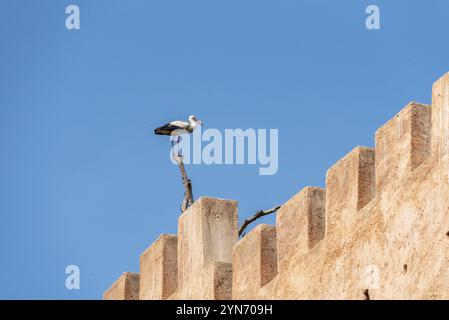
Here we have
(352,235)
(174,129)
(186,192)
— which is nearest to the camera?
(352,235)

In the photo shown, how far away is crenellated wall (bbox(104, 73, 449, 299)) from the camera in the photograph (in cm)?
1429

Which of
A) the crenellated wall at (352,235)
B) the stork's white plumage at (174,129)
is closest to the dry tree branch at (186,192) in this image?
the crenellated wall at (352,235)

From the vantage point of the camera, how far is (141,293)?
60.1 ft

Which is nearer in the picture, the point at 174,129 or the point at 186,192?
the point at 186,192

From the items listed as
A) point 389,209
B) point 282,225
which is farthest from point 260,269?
point 389,209

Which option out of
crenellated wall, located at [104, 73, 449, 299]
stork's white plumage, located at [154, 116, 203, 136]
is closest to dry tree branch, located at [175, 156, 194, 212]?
crenellated wall, located at [104, 73, 449, 299]

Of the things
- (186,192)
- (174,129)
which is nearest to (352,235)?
(186,192)

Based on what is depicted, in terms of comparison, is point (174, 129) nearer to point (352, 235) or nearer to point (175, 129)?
point (175, 129)

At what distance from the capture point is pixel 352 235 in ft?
49.9

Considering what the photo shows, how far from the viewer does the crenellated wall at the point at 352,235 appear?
14.3 m

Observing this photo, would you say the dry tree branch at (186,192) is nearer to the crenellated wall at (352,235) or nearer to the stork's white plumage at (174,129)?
the crenellated wall at (352,235)
